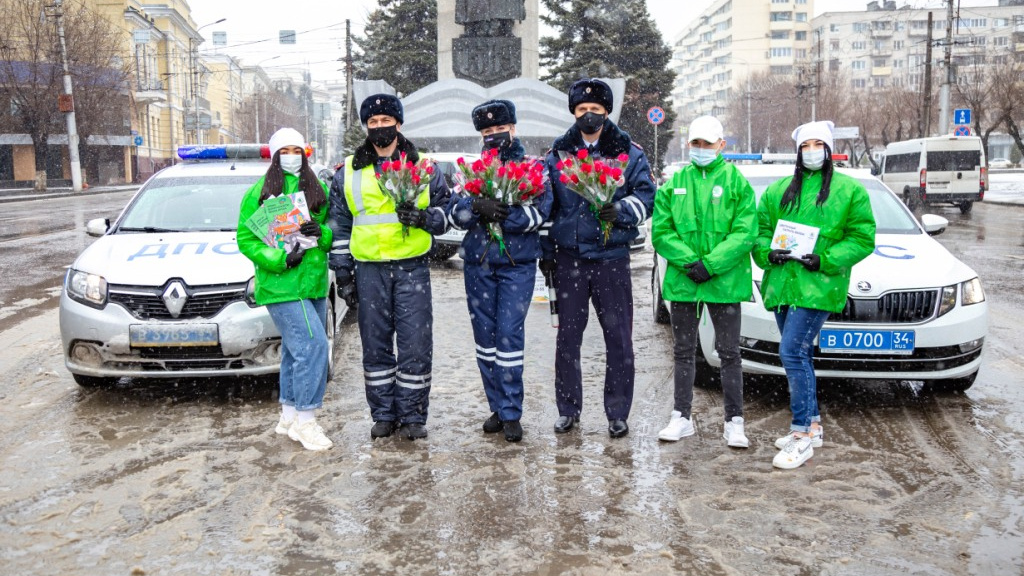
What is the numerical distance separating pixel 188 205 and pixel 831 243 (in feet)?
16.2

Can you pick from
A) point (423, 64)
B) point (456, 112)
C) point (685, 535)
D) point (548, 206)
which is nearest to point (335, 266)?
point (548, 206)

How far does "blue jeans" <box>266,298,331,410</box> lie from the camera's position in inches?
204

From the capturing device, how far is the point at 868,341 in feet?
18.1

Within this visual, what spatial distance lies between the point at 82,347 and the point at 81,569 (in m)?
2.68

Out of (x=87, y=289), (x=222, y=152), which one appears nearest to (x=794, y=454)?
(x=87, y=289)

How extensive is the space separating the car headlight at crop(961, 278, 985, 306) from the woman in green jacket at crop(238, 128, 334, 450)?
3.98 m

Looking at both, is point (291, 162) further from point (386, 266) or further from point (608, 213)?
point (608, 213)

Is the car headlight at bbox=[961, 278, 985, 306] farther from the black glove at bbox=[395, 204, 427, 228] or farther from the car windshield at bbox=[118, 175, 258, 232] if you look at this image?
the car windshield at bbox=[118, 175, 258, 232]

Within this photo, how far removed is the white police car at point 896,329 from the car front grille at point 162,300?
3112mm

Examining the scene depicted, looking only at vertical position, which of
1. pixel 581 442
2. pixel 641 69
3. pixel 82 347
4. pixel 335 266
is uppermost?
pixel 641 69

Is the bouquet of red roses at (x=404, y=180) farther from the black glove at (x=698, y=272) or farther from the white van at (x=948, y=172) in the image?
the white van at (x=948, y=172)

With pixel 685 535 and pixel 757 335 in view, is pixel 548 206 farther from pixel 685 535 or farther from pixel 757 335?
pixel 685 535

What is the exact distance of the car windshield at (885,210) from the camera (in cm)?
700

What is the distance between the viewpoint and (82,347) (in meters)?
5.85
